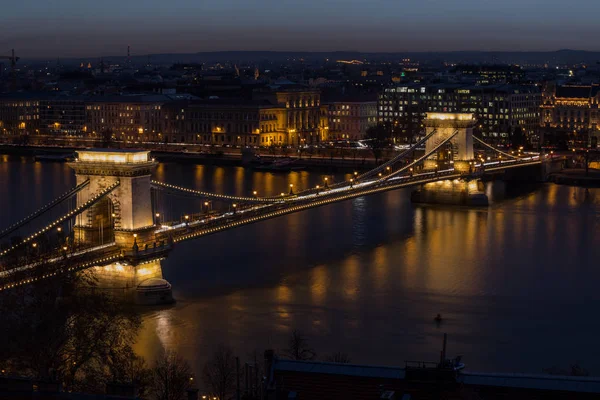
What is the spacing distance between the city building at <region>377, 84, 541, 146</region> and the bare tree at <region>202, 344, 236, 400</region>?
24.4m

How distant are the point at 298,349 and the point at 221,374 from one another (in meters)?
1.42

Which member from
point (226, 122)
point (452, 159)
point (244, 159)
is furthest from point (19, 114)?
point (452, 159)

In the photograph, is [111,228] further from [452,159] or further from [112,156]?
[452,159]

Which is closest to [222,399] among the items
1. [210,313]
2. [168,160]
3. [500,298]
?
[210,313]

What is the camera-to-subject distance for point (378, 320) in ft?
35.1

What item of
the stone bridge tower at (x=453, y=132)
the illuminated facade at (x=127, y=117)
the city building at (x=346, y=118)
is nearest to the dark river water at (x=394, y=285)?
the stone bridge tower at (x=453, y=132)

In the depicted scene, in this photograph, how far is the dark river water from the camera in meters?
9.82

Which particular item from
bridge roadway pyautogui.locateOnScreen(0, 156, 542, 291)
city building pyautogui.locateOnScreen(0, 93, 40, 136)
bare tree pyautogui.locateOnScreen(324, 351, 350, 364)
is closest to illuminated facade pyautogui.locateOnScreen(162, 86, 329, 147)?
city building pyautogui.locateOnScreen(0, 93, 40, 136)

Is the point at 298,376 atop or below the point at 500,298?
atop

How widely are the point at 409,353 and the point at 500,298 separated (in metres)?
2.56

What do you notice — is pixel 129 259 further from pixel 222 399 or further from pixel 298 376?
pixel 298 376

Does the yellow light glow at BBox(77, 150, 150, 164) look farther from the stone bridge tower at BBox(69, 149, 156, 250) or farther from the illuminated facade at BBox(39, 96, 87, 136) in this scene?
the illuminated facade at BBox(39, 96, 87, 136)

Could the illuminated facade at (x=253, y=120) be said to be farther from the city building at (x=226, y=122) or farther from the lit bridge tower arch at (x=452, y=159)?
the lit bridge tower arch at (x=452, y=159)

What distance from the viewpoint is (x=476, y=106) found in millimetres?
34438
